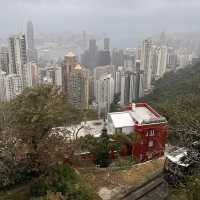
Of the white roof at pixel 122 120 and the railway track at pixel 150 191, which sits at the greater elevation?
the white roof at pixel 122 120

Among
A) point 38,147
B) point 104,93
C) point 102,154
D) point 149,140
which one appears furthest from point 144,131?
point 104,93

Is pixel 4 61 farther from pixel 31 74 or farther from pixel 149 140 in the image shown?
pixel 149 140

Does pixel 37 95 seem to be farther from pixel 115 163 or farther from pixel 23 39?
pixel 23 39

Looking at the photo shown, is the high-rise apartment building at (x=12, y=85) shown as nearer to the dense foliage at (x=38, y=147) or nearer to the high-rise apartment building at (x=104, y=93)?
the high-rise apartment building at (x=104, y=93)

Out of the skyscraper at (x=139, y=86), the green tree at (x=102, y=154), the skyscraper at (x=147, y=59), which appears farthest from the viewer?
the skyscraper at (x=147, y=59)

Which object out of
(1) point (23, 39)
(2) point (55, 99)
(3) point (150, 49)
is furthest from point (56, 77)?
(2) point (55, 99)

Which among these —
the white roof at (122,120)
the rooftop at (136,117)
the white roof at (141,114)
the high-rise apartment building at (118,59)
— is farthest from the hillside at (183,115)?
the high-rise apartment building at (118,59)

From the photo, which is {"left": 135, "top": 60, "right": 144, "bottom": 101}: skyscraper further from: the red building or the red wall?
the red wall

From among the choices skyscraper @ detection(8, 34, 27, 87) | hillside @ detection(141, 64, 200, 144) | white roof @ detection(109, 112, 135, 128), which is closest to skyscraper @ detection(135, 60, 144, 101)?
hillside @ detection(141, 64, 200, 144)
